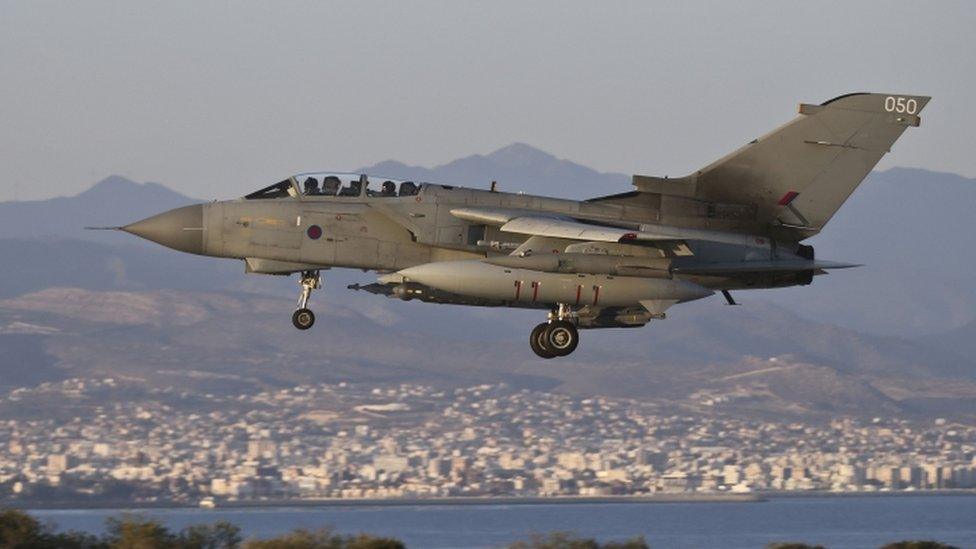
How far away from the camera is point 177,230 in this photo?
33.5m

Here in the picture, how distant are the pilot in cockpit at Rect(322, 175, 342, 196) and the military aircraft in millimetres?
18

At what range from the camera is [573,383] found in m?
199

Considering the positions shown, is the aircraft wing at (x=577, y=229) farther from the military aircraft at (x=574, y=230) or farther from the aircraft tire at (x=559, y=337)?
the aircraft tire at (x=559, y=337)

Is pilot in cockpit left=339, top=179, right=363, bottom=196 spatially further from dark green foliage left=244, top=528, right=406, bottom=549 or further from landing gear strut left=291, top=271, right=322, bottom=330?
dark green foliage left=244, top=528, right=406, bottom=549

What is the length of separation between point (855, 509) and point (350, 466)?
116 feet

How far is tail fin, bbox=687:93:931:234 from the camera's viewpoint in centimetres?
3431

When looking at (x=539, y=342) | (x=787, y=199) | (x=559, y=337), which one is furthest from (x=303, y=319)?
(x=787, y=199)

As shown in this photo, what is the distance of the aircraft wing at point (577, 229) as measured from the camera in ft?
105

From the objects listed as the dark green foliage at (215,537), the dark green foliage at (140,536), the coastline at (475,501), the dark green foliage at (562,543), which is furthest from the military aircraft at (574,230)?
the coastline at (475,501)

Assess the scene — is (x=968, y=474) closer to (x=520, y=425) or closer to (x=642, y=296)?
(x=520, y=425)

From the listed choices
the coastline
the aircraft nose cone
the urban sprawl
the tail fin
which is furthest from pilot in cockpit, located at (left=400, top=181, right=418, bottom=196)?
the urban sprawl

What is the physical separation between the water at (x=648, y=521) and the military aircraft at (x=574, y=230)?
185ft

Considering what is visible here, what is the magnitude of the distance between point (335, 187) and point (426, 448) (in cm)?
11941

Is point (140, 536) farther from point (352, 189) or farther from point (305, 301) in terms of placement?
point (352, 189)
